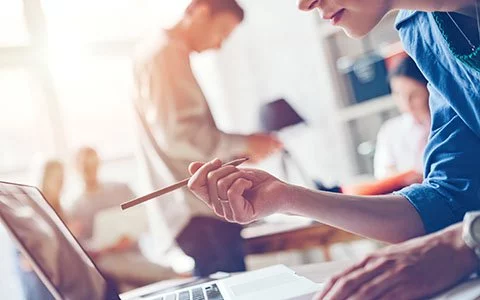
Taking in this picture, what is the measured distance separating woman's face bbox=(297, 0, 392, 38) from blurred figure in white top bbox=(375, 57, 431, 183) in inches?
7.3

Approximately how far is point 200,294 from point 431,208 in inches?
7.8

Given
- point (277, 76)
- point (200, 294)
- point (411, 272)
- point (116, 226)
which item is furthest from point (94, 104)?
point (411, 272)

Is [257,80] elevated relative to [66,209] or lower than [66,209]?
elevated

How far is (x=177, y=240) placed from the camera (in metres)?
0.98

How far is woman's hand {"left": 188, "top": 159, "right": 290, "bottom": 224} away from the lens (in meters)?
0.43

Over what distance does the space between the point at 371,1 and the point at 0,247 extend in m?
0.55

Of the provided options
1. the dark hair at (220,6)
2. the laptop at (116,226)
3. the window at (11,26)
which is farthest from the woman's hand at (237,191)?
the window at (11,26)

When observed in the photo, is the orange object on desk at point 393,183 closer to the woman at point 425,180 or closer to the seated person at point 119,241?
the woman at point 425,180

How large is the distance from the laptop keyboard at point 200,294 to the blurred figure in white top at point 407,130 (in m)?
0.28

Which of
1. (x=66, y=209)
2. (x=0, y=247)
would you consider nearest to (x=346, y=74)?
(x=66, y=209)

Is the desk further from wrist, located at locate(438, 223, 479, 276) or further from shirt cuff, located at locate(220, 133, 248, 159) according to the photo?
wrist, located at locate(438, 223, 479, 276)

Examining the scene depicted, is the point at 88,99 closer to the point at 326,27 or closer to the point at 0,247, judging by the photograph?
the point at 326,27

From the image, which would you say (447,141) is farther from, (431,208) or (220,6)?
(220,6)

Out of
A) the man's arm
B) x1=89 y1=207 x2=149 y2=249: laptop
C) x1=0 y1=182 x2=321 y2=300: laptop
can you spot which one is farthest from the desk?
the man's arm
